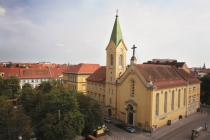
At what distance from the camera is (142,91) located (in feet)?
123

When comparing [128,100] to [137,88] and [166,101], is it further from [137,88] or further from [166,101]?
[166,101]

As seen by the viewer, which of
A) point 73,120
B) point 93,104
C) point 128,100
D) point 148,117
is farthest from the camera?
point 128,100

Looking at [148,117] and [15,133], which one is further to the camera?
[148,117]

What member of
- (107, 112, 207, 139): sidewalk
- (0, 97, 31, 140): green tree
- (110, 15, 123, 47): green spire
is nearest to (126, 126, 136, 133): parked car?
(107, 112, 207, 139): sidewalk

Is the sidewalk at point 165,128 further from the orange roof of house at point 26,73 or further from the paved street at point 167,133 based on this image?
the orange roof of house at point 26,73

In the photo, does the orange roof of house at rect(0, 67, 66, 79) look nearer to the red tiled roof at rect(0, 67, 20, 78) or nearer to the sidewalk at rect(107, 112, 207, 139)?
the red tiled roof at rect(0, 67, 20, 78)

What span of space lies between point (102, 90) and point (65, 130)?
25.2 m

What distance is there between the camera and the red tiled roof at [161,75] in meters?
38.1

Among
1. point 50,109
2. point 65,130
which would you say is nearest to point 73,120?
point 65,130

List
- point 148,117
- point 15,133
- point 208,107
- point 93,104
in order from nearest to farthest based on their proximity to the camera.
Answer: point 15,133 → point 93,104 → point 148,117 → point 208,107

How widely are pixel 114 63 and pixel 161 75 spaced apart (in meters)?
11.7

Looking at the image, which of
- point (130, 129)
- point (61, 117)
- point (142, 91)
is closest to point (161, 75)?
point (142, 91)

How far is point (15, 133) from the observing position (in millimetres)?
24578

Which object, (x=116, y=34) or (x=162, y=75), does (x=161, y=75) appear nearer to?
(x=162, y=75)
